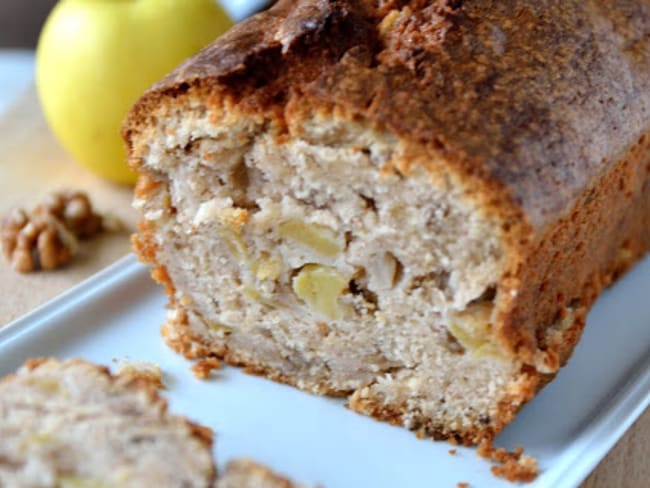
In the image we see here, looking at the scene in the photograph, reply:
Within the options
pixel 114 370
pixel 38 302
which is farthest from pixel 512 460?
pixel 38 302

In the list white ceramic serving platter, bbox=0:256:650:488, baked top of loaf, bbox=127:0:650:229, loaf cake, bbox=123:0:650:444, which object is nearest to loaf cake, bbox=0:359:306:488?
white ceramic serving platter, bbox=0:256:650:488

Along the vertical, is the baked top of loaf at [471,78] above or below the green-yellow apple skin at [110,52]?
above

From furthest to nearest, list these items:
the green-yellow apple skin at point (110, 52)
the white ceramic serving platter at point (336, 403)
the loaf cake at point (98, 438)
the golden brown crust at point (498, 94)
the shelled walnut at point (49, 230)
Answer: the green-yellow apple skin at point (110, 52) < the shelled walnut at point (49, 230) < the white ceramic serving platter at point (336, 403) < the golden brown crust at point (498, 94) < the loaf cake at point (98, 438)

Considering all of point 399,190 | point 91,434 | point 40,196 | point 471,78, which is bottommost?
point 40,196

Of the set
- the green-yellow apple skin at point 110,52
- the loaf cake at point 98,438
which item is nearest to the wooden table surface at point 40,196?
the green-yellow apple skin at point 110,52

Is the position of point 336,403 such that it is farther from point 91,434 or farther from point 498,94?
point 498,94

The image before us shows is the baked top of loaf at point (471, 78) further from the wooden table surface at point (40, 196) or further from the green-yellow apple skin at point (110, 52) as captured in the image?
the green-yellow apple skin at point (110, 52)

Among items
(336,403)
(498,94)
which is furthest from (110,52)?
(498,94)
